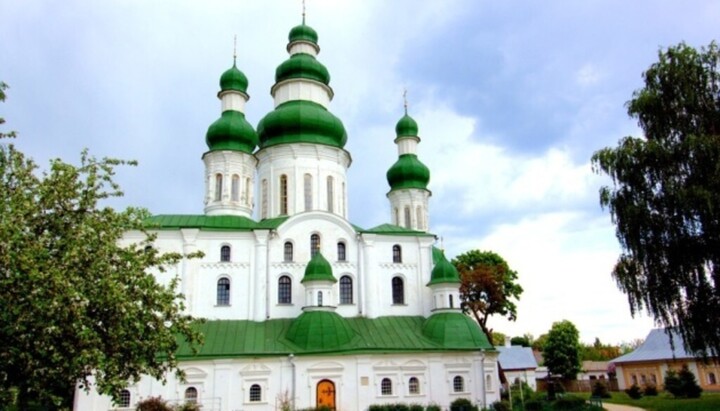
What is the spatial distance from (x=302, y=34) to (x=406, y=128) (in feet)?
32.1

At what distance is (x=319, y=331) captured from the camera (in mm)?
27234

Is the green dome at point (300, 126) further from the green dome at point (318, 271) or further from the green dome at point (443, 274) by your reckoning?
the green dome at point (443, 274)

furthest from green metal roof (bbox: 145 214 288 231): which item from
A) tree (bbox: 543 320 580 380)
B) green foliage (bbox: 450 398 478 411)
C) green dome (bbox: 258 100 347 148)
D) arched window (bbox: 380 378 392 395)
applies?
tree (bbox: 543 320 580 380)

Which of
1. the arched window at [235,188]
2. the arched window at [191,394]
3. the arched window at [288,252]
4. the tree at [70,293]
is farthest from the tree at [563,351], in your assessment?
the tree at [70,293]

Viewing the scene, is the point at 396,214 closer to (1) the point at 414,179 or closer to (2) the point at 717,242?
(1) the point at 414,179

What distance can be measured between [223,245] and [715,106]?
2286 cm

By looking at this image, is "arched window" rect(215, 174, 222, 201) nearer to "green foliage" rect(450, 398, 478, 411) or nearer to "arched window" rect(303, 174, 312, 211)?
→ "arched window" rect(303, 174, 312, 211)

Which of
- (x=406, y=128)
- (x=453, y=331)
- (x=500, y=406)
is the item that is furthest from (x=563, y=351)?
(x=500, y=406)

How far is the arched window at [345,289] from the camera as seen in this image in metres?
31.2

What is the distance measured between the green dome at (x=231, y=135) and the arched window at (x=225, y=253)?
22.1 ft

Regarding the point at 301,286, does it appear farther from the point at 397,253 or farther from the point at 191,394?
the point at 191,394

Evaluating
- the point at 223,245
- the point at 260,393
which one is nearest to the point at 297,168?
the point at 223,245

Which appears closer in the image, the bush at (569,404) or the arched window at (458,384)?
the bush at (569,404)

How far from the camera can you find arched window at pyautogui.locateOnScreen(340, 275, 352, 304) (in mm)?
31188
